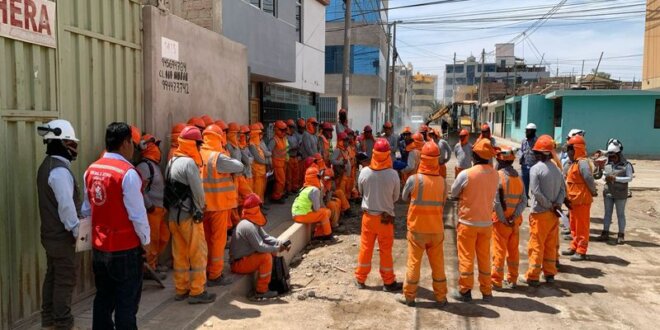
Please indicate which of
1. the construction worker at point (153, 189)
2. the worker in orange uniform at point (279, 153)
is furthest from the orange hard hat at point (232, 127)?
the construction worker at point (153, 189)

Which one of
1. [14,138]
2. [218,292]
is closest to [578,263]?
[218,292]

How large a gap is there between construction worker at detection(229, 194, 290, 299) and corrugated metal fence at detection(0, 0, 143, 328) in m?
1.70

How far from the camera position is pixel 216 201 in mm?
5805

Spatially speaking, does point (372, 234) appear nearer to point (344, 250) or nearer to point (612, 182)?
point (344, 250)

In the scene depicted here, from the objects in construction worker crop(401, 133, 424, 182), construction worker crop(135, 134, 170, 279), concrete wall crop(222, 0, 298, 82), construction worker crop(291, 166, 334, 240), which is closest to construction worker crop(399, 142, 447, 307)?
construction worker crop(291, 166, 334, 240)

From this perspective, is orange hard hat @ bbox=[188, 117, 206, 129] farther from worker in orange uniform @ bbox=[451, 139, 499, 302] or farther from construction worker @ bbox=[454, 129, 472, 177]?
construction worker @ bbox=[454, 129, 472, 177]

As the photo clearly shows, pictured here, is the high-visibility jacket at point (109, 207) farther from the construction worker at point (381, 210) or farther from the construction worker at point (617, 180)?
the construction worker at point (617, 180)

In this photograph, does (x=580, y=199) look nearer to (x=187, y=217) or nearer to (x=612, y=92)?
(x=187, y=217)

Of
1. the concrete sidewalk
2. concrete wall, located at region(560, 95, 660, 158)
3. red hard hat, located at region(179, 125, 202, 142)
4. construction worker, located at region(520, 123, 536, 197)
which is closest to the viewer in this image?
the concrete sidewalk

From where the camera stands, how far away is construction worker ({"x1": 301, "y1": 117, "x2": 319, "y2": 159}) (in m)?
11.8

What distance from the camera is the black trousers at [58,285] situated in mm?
4297

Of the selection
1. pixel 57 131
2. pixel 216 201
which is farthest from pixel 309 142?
pixel 57 131

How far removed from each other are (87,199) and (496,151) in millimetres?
5276

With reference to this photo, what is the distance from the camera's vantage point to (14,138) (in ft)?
14.6
